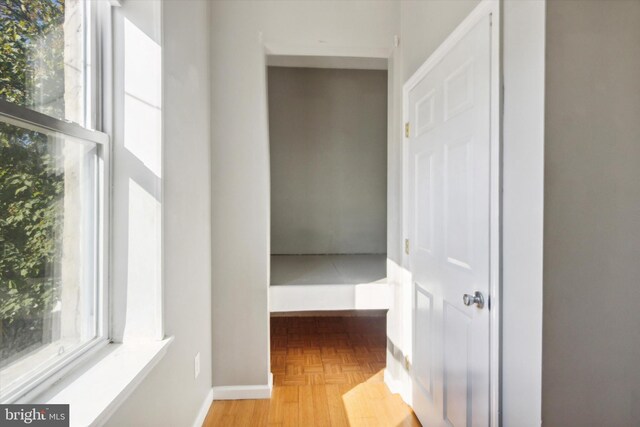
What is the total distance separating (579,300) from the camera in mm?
1062

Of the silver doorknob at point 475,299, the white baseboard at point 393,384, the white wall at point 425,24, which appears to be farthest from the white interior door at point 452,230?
the white baseboard at point 393,384

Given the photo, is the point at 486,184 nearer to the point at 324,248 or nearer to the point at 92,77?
the point at 92,77

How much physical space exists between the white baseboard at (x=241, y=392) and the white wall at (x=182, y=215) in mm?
144

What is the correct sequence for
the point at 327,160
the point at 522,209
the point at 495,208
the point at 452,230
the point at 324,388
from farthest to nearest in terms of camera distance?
the point at 327,160
the point at 324,388
the point at 452,230
the point at 495,208
the point at 522,209

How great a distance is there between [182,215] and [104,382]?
0.81 meters

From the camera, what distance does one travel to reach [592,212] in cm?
106

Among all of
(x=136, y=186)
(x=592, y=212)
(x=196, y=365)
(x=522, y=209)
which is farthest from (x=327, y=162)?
(x=592, y=212)

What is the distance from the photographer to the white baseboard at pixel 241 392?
7.49ft

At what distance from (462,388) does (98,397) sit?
1.40 meters

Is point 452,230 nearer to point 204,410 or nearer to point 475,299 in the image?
point 475,299

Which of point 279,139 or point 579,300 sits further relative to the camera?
point 279,139

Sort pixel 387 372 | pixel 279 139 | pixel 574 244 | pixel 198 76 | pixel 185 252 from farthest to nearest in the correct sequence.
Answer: pixel 279 139 < pixel 387 372 < pixel 198 76 < pixel 185 252 < pixel 574 244

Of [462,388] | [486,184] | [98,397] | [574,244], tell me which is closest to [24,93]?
[98,397]

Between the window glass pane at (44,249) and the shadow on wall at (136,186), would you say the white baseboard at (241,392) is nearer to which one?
the shadow on wall at (136,186)
